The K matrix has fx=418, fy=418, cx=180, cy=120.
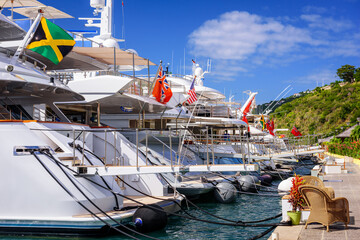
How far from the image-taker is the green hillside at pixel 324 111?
92.1 metres

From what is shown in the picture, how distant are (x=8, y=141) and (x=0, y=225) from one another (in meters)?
2.37

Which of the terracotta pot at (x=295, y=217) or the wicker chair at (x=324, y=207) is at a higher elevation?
the wicker chair at (x=324, y=207)

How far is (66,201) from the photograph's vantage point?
1177 centimetres

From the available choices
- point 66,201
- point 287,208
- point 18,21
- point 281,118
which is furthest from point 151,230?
point 281,118

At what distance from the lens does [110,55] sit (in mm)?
19609

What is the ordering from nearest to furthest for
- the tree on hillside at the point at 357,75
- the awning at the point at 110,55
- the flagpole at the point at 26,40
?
1. the flagpole at the point at 26,40
2. the awning at the point at 110,55
3. the tree on hillside at the point at 357,75

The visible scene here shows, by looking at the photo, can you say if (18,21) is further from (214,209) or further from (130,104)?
(214,209)

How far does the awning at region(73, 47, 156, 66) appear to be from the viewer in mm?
18609

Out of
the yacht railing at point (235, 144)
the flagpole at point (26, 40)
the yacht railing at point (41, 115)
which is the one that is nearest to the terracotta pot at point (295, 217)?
the yacht railing at point (235, 144)

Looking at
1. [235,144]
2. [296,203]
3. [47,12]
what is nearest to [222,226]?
[296,203]

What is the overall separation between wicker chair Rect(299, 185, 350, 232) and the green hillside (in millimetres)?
77130

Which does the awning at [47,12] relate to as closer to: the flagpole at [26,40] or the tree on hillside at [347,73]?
the flagpole at [26,40]

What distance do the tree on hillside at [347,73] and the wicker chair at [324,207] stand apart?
4511 inches

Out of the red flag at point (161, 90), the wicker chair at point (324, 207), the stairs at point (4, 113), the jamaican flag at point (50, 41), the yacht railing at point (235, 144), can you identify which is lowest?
the wicker chair at point (324, 207)
